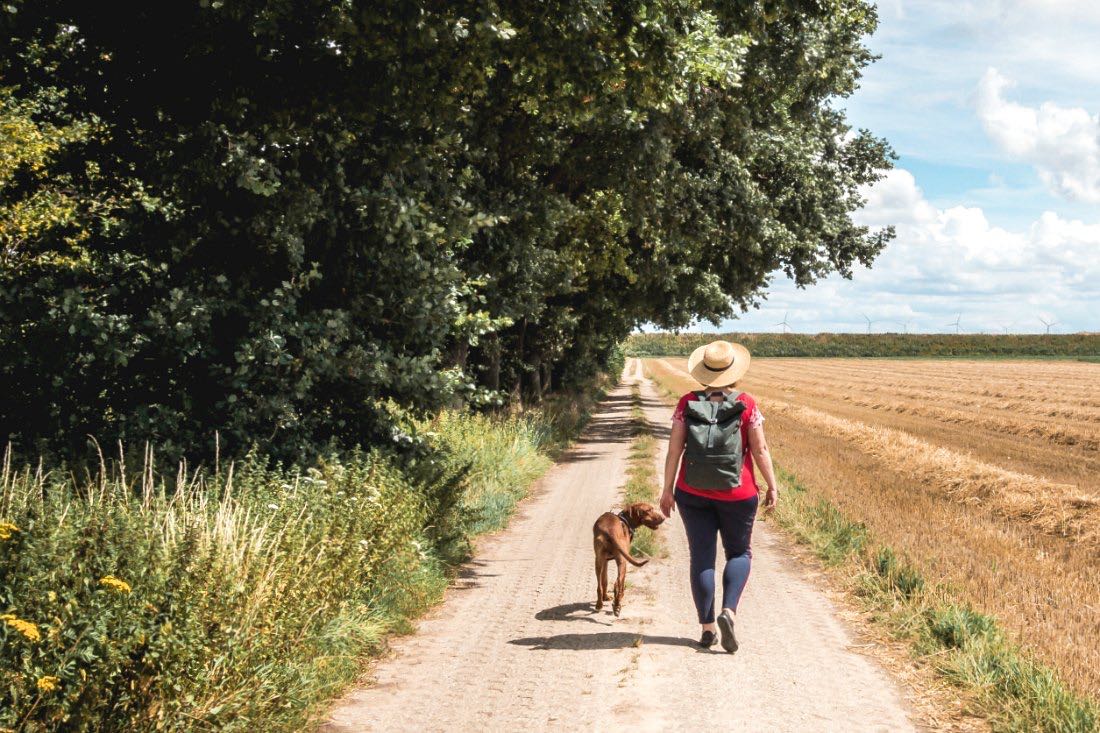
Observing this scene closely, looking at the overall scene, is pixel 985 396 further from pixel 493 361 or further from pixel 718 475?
pixel 718 475

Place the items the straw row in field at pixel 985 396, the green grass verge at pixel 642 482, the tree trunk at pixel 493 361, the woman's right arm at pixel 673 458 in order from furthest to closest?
the straw row in field at pixel 985 396 < the tree trunk at pixel 493 361 < the green grass verge at pixel 642 482 < the woman's right arm at pixel 673 458

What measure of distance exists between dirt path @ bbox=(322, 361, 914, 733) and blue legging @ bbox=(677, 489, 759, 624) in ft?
1.33

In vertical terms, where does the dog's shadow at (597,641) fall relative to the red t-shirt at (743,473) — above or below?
below

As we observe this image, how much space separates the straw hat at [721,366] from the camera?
7.06 meters

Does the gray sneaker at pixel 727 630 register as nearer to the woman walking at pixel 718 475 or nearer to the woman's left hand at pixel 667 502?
the woman walking at pixel 718 475

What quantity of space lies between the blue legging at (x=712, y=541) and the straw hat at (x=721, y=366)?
2.83 ft

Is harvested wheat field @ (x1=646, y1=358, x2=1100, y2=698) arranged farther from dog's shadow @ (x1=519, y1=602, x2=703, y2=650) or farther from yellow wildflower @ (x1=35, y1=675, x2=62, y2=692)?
yellow wildflower @ (x1=35, y1=675, x2=62, y2=692)

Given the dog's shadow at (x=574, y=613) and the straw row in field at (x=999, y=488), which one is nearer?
the dog's shadow at (x=574, y=613)

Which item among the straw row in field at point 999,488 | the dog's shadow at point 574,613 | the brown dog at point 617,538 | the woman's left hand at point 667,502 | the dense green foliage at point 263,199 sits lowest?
the straw row in field at point 999,488

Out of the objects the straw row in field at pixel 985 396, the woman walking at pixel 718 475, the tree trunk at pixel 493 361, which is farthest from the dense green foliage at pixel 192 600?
the straw row in field at pixel 985 396

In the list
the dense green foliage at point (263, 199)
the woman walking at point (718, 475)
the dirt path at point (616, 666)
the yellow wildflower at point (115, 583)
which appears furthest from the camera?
the dense green foliage at point (263, 199)

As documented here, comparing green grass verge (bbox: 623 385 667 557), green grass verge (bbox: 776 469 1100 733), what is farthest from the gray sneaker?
green grass verge (bbox: 623 385 667 557)

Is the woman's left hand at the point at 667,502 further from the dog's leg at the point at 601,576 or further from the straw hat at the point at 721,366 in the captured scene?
the dog's leg at the point at 601,576

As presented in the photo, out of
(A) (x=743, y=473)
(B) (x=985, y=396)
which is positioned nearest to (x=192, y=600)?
(A) (x=743, y=473)
